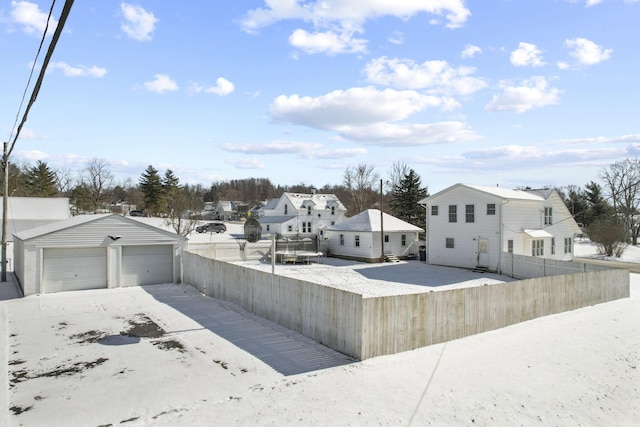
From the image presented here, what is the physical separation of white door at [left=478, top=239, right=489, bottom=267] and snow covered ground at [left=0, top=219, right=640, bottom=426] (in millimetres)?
13314

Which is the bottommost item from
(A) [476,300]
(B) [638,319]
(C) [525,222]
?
(B) [638,319]

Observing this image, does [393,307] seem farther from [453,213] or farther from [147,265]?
[453,213]

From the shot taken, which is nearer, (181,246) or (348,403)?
(348,403)

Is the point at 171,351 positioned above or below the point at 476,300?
below

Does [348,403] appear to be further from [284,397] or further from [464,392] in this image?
[464,392]

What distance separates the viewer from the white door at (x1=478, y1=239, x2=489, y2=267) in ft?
88.0

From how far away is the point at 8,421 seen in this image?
6703mm

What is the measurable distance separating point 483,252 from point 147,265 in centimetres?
1999

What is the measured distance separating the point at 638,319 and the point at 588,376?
723 cm

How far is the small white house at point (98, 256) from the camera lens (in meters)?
18.0

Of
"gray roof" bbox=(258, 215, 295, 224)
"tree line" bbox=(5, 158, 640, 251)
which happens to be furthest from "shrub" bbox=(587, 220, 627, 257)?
"gray roof" bbox=(258, 215, 295, 224)

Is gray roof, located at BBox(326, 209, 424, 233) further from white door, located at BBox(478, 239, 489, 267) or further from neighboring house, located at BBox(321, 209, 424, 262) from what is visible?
white door, located at BBox(478, 239, 489, 267)

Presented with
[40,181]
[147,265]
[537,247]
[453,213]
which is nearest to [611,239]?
[537,247]

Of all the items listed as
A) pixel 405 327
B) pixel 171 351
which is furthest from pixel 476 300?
pixel 171 351
